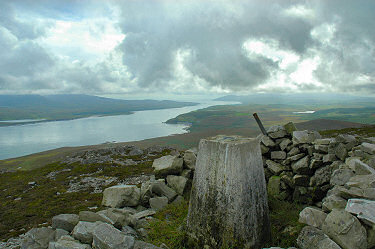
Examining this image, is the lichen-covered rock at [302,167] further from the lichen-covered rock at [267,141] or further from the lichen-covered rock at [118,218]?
the lichen-covered rock at [118,218]

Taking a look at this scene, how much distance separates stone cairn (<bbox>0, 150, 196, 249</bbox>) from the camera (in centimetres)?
546

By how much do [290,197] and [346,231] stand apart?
513 cm

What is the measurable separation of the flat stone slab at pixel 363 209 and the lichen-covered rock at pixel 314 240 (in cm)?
79

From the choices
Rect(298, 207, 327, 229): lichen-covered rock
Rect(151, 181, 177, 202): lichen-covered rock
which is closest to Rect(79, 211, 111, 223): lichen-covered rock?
Rect(151, 181, 177, 202): lichen-covered rock

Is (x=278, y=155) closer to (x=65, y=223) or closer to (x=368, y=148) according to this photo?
(x=368, y=148)

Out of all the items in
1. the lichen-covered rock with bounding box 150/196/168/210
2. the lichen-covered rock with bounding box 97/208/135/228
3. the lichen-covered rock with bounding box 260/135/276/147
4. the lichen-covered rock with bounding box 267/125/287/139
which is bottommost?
the lichen-covered rock with bounding box 150/196/168/210

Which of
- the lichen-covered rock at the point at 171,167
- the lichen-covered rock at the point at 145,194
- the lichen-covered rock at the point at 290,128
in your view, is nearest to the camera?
the lichen-covered rock at the point at 145,194

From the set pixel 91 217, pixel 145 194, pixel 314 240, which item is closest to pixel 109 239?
pixel 91 217

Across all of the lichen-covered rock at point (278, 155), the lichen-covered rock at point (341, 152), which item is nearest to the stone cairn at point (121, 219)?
the lichen-covered rock at point (278, 155)

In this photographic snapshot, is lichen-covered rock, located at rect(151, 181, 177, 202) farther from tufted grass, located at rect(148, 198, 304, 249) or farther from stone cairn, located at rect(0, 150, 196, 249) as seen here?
tufted grass, located at rect(148, 198, 304, 249)

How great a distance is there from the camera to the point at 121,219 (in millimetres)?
6863

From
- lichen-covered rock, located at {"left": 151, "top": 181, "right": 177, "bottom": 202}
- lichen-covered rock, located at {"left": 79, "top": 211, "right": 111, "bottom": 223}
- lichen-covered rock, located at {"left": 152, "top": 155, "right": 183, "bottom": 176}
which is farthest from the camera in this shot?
lichen-covered rock, located at {"left": 152, "top": 155, "right": 183, "bottom": 176}

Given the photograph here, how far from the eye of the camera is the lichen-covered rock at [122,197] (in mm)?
8953

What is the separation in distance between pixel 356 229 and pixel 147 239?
5220 millimetres
